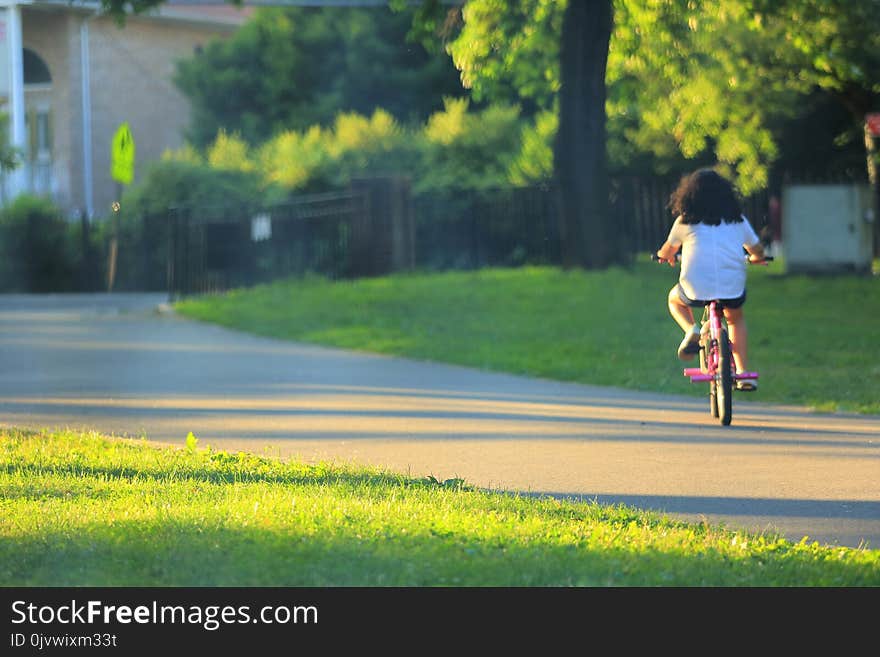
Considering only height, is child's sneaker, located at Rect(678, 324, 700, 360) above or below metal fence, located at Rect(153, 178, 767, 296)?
below

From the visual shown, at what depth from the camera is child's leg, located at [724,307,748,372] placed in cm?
1116

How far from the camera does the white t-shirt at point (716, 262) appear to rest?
1107 cm

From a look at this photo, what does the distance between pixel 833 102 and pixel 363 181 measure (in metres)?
13.1

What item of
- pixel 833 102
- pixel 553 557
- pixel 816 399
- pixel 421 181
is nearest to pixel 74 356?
pixel 816 399

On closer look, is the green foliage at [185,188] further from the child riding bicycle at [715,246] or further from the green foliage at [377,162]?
the child riding bicycle at [715,246]

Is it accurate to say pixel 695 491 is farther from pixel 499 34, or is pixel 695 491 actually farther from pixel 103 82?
pixel 103 82

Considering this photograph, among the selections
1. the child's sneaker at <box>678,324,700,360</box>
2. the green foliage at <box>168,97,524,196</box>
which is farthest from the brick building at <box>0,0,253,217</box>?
the child's sneaker at <box>678,324,700,360</box>

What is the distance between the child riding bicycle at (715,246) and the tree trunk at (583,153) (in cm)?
1144

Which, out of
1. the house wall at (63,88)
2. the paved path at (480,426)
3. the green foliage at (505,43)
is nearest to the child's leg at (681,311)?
the paved path at (480,426)

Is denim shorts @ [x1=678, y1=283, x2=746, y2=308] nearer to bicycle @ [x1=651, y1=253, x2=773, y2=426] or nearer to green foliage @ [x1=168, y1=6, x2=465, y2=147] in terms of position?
bicycle @ [x1=651, y1=253, x2=773, y2=426]

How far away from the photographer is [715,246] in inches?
437

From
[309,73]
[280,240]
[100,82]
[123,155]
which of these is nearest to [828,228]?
[280,240]

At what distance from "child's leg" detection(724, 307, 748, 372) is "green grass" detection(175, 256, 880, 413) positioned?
935mm

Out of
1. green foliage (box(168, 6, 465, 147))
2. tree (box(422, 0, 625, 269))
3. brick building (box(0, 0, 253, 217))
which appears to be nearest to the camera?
tree (box(422, 0, 625, 269))
